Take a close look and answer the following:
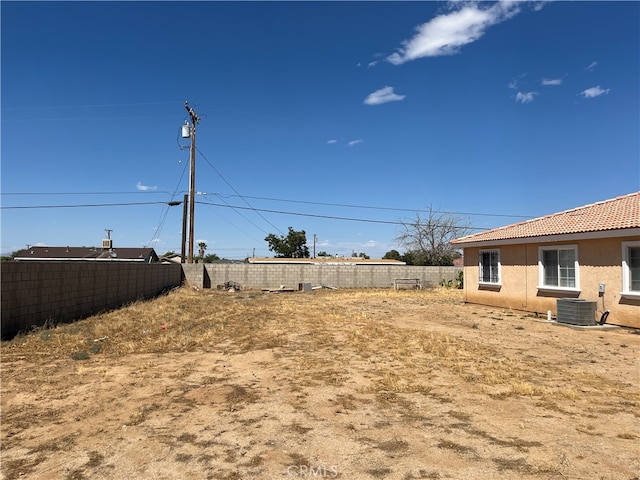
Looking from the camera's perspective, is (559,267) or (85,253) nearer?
(559,267)

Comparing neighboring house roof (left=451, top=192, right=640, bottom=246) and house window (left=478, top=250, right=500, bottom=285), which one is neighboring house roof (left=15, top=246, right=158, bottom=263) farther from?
neighboring house roof (left=451, top=192, right=640, bottom=246)

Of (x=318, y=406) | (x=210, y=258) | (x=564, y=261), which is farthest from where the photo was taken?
(x=210, y=258)

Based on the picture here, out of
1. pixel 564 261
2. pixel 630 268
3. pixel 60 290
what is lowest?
pixel 60 290

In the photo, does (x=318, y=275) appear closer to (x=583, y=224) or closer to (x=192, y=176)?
(x=192, y=176)

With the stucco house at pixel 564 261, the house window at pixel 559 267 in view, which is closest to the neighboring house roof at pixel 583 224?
the stucco house at pixel 564 261

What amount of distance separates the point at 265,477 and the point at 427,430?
1.78m

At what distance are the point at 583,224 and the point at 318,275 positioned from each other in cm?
1901

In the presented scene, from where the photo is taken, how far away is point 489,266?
58.1 ft

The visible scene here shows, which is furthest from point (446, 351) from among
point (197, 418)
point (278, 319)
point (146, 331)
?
point (146, 331)

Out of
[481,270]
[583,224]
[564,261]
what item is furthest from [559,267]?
[481,270]

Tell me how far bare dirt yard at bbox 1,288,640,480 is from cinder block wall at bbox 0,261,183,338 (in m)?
0.89

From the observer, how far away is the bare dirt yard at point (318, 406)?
3.51 m

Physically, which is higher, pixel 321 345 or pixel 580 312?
pixel 580 312

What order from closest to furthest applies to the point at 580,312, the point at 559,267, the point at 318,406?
the point at 318,406 → the point at 580,312 → the point at 559,267
